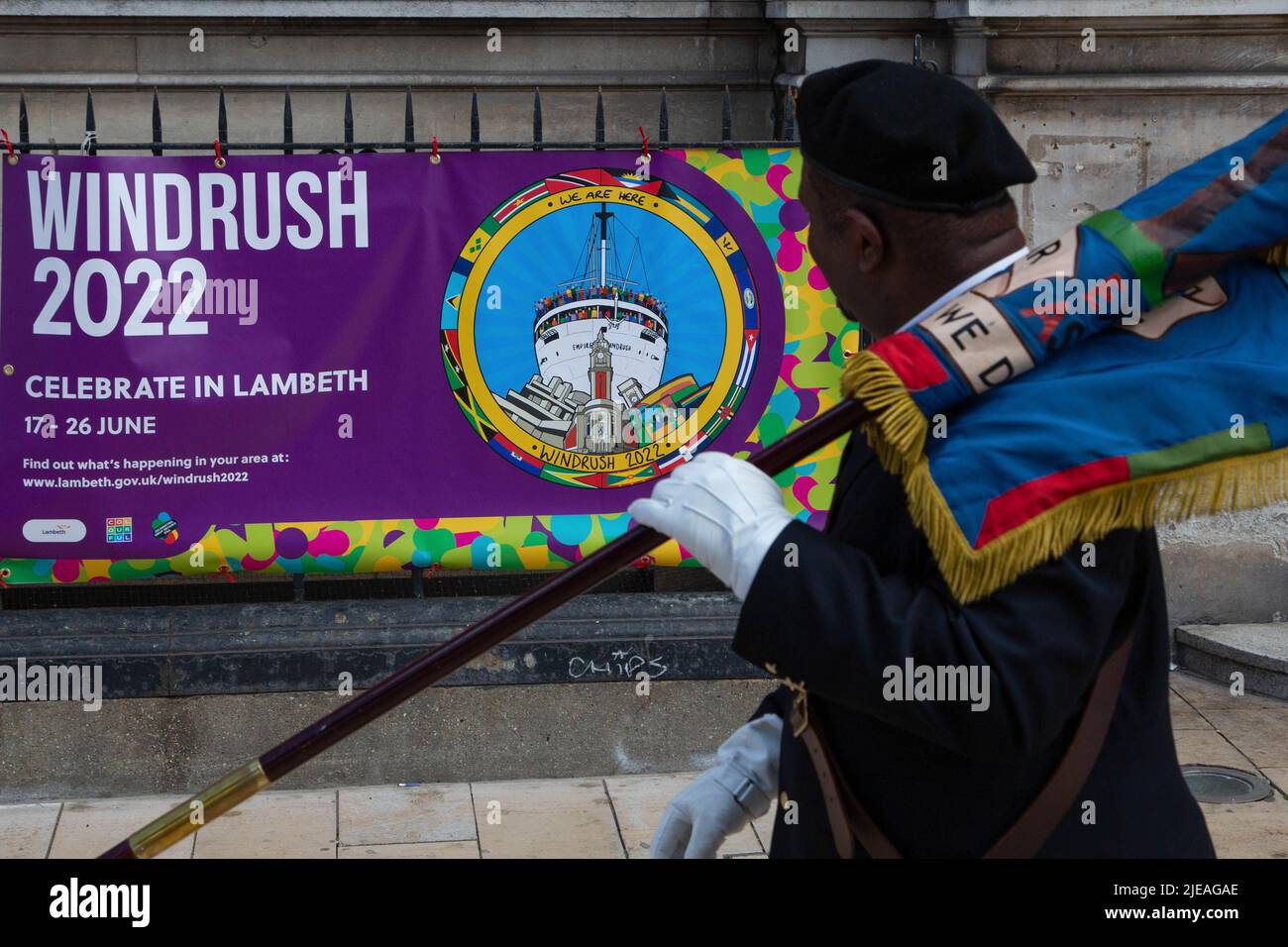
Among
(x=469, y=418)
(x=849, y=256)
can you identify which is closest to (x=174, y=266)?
(x=469, y=418)

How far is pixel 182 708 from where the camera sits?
5520 mm

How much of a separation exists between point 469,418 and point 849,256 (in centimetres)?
352

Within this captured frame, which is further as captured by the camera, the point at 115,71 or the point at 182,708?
the point at 115,71

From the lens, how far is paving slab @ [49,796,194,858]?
5.07 metres

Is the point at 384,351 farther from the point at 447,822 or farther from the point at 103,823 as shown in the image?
the point at 103,823

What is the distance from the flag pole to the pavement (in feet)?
8.19

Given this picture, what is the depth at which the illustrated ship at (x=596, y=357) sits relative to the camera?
5703 mm

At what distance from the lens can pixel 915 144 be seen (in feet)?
7.26

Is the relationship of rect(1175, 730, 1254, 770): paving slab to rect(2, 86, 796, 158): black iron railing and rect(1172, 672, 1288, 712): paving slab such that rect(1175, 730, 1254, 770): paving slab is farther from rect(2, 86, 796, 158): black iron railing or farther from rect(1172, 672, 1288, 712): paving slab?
rect(2, 86, 796, 158): black iron railing

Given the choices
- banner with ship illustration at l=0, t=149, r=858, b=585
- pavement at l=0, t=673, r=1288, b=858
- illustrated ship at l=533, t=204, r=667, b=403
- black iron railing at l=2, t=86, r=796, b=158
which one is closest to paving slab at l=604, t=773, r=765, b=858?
pavement at l=0, t=673, r=1288, b=858

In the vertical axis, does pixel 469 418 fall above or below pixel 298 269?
below

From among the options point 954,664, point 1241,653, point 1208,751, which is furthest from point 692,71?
point 954,664

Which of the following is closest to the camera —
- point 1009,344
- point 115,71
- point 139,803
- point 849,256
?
point 1009,344
